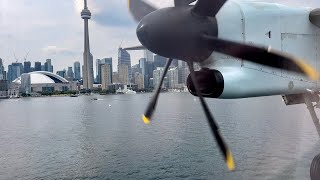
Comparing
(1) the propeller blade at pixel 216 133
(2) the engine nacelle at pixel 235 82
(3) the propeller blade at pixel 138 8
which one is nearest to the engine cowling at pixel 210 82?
(2) the engine nacelle at pixel 235 82

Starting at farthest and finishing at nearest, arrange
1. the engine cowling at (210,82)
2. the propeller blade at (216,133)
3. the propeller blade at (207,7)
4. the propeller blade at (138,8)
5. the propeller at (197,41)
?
the propeller blade at (138,8), the engine cowling at (210,82), the propeller blade at (216,133), the propeller blade at (207,7), the propeller at (197,41)

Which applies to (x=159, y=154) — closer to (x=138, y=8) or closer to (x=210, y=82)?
(x=138, y=8)

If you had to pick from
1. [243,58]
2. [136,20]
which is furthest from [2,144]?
[243,58]

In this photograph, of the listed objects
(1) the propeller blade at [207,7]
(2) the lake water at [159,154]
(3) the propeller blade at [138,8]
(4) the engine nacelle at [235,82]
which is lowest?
(2) the lake water at [159,154]

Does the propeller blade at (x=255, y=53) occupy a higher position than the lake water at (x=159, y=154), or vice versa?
the propeller blade at (x=255, y=53)

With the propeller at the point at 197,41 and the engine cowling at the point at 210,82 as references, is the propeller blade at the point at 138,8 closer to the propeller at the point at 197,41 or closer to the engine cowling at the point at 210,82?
the propeller at the point at 197,41

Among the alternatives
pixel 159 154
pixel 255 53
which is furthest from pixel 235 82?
pixel 159 154

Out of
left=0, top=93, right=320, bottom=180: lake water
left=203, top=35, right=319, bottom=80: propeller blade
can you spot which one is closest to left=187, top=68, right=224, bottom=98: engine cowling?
left=203, top=35, right=319, bottom=80: propeller blade

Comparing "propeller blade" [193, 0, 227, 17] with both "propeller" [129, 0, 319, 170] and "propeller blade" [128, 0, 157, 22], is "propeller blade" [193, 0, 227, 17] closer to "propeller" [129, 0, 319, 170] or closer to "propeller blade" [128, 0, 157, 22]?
"propeller" [129, 0, 319, 170]
